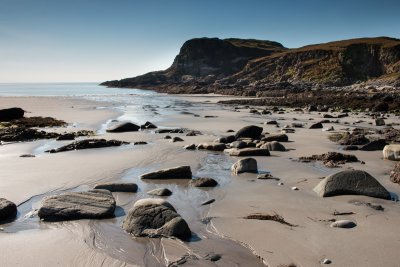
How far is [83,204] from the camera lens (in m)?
6.17

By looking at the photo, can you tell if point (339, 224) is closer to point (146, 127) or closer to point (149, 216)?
point (149, 216)

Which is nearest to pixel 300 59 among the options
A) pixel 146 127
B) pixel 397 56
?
pixel 397 56

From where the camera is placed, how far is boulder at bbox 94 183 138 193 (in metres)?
7.53

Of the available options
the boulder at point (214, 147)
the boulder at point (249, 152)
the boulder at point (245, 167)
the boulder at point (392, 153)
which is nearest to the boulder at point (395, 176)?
the boulder at point (392, 153)

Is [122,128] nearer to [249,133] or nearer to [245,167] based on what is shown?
[249,133]

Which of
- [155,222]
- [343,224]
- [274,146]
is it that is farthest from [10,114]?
[343,224]

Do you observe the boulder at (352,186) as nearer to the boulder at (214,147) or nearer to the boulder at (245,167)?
the boulder at (245,167)

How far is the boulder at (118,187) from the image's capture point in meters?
7.53

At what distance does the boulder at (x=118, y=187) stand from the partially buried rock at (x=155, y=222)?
1.84 metres

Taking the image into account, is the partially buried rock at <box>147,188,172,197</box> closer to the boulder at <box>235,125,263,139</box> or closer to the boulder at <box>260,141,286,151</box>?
the boulder at <box>260,141,286,151</box>

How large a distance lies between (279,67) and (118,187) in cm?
8880

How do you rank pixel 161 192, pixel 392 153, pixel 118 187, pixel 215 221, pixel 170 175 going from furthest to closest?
pixel 392 153 → pixel 170 175 → pixel 118 187 → pixel 161 192 → pixel 215 221

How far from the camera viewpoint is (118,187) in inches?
297

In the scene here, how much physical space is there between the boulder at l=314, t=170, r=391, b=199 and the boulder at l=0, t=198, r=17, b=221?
5.27m
